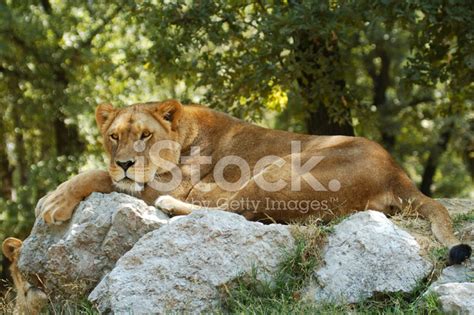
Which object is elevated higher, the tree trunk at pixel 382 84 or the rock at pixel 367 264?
the rock at pixel 367 264

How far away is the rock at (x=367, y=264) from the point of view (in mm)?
6082

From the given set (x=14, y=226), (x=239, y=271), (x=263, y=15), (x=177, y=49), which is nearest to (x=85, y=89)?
(x=14, y=226)

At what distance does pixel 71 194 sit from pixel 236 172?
149 cm

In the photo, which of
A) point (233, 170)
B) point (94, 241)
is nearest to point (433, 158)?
point (233, 170)

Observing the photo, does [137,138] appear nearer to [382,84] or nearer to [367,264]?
[367,264]

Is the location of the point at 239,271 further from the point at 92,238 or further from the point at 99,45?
the point at 99,45

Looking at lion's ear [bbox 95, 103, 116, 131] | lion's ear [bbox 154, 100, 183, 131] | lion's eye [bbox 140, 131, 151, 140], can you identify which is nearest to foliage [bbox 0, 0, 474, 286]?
lion's ear [bbox 154, 100, 183, 131]

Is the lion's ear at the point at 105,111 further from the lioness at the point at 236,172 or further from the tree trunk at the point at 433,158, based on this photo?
the tree trunk at the point at 433,158

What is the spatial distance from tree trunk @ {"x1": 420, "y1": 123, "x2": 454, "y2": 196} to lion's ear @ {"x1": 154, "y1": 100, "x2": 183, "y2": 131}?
10.7 m

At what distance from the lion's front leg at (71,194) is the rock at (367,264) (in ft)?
6.86

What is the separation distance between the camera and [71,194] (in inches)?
281

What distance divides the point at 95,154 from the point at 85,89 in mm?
1113

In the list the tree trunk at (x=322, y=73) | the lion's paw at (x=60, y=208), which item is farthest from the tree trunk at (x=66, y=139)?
the lion's paw at (x=60, y=208)

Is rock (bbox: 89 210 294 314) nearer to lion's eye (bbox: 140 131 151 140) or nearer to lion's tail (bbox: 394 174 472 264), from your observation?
lion's tail (bbox: 394 174 472 264)
